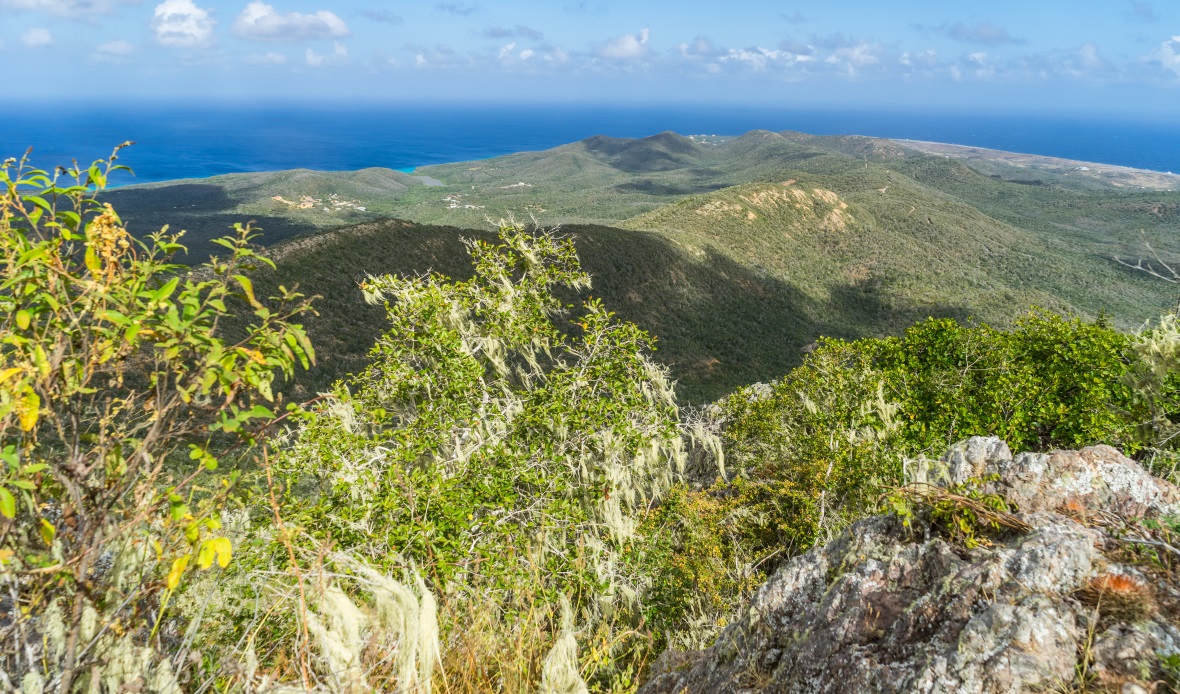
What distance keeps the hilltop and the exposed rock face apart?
6877 mm

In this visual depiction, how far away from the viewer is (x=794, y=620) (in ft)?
11.5

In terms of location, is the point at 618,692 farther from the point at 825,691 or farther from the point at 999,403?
the point at 999,403

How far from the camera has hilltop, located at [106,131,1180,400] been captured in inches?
1762

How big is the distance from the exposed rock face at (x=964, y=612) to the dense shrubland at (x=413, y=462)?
616 mm

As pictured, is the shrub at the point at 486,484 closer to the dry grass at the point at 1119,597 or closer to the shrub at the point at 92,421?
the shrub at the point at 92,421

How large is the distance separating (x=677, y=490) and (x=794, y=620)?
5.28 metres

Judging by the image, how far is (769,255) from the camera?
7281 centimetres

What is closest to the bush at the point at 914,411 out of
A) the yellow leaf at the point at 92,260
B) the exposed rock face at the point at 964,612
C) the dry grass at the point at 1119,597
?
the exposed rock face at the point at 964,612

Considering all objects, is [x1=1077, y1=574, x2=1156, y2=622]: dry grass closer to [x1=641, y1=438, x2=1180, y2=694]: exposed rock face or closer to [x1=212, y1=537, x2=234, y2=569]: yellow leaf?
[x1=641, y1=438, x2=1180, y2=694]: exposed rock face

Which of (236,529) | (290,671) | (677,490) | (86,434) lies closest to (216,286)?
(86,434)

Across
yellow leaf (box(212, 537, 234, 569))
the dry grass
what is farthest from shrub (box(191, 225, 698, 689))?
the dry grass

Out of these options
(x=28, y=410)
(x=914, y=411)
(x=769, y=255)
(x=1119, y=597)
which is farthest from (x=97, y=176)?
(x=769, y=255)

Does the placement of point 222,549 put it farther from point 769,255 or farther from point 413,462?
point 769,255

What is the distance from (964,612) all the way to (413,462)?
17.5 ft
